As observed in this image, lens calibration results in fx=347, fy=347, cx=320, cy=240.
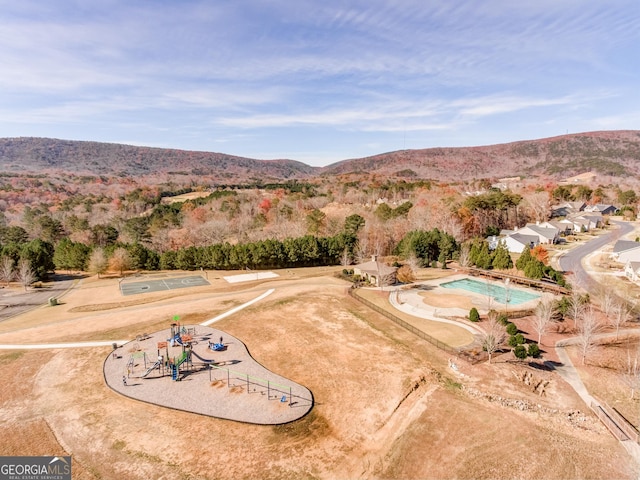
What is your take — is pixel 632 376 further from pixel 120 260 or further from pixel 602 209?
pixel 602 209

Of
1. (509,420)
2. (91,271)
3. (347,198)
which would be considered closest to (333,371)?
(509,420)

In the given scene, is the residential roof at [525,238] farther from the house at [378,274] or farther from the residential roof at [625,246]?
the house at [378,274]

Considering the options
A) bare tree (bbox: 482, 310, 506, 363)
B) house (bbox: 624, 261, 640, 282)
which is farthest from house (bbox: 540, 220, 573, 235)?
bare tree (bbox: 482, 310, 506, 363)

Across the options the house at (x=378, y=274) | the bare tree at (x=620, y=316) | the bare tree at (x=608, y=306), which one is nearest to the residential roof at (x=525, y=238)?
the bare tree at (x=608, y=306)

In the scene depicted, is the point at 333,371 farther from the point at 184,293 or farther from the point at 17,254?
the point at 17,254

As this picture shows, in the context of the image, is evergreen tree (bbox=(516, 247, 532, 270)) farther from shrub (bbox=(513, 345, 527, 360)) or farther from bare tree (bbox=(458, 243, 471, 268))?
shrub (bbox=(513, 345, 527, 360))

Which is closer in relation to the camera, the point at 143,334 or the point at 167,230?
the point at 143,334
